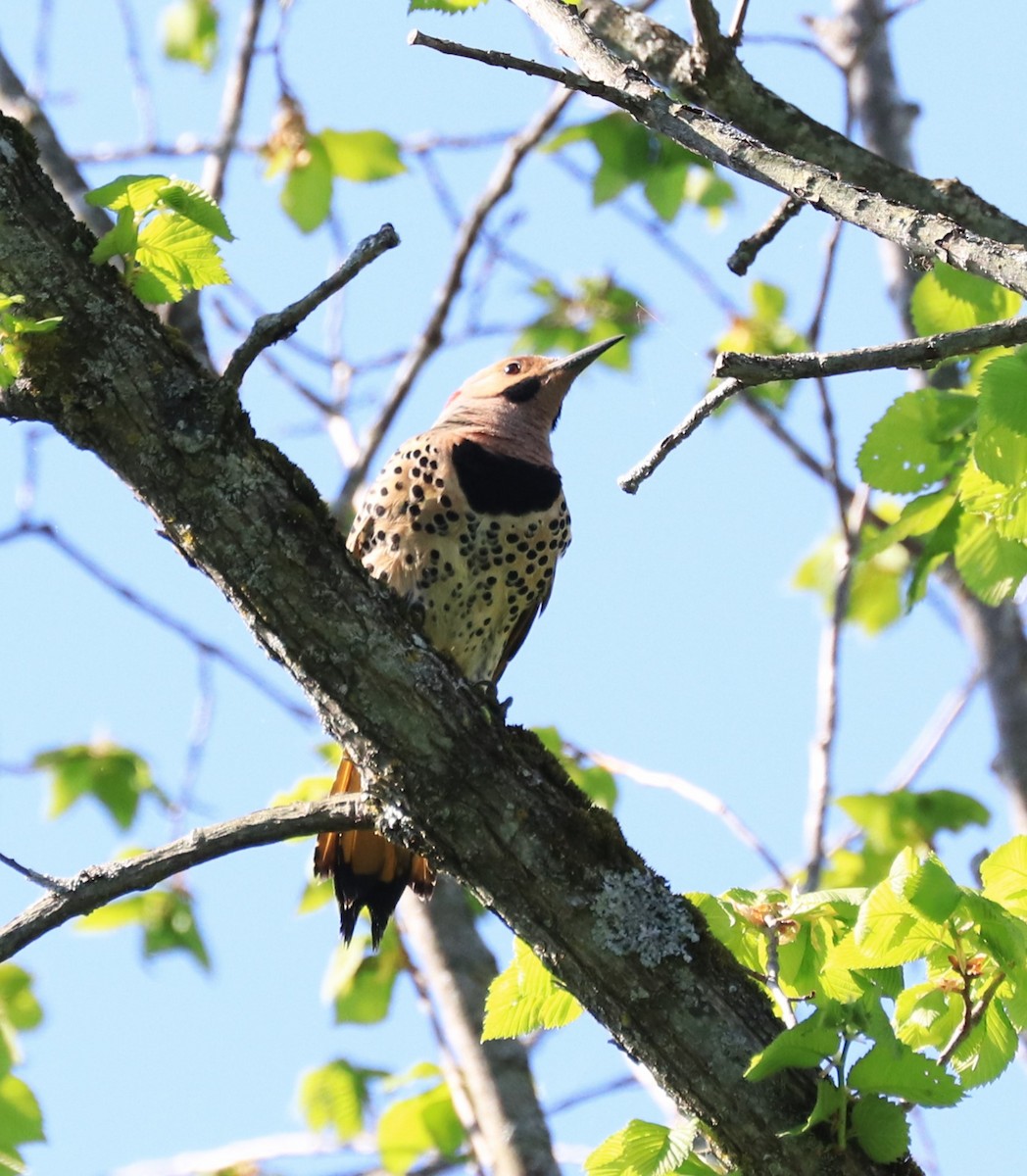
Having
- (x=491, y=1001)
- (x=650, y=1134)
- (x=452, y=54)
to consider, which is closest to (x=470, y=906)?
(x=491, y=1001)

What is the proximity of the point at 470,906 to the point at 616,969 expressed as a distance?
290 cm

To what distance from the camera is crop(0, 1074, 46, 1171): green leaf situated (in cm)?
307

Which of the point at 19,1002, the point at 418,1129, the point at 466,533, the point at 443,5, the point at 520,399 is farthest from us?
the point at 520,399

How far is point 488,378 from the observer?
5648mm

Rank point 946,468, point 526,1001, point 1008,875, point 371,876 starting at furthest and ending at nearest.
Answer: point 371,876, point 946,468, point 526,1001, point 1008,875

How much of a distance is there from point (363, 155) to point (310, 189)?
0.24 meters

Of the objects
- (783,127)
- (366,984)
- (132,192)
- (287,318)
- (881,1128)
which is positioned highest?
(783,127)

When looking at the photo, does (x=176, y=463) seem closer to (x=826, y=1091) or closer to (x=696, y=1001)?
(x=696, y=1001)

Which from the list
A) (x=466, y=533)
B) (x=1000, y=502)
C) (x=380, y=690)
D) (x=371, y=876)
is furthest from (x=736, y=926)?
(x=466, y=533)

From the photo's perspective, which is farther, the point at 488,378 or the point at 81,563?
the point at 488,378

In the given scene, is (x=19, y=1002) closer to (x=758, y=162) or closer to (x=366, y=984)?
(x=366, y=984)

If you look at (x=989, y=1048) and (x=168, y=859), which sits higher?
(x=168, y=859)

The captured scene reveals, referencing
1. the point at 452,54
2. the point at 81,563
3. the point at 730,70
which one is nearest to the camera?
the point at 452,54

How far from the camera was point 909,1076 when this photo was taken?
93.6 inches
